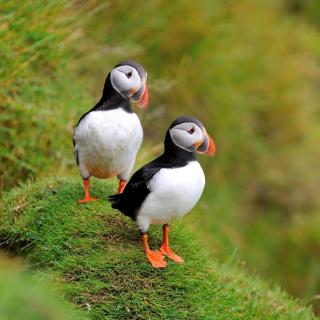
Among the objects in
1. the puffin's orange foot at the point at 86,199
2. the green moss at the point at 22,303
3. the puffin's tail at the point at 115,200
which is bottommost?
the puffin's orange foot at the point at 86,199

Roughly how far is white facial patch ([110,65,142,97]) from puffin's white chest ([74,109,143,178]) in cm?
9

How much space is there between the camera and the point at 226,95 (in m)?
7.68

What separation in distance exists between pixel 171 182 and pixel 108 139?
42 cm

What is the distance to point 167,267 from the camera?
367 centimetres

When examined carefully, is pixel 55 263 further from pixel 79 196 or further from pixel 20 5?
pixel 20 5

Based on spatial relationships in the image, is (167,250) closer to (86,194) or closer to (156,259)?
(156,259)

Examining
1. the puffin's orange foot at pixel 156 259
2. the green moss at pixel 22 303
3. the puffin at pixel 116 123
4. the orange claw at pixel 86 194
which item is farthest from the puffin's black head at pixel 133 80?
the green moss at pixel 22 303

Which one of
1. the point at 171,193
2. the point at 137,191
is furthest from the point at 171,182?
the point at 137,191

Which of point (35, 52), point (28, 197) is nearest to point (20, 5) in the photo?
point (35, 52)

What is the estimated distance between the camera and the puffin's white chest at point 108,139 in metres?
3.68

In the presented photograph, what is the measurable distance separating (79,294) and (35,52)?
2163 mm

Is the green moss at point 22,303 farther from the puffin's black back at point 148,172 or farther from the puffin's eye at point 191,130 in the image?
the puffin's eye at point 191,130

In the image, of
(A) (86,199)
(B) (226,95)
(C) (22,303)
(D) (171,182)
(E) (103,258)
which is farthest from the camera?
(B) (226,95)

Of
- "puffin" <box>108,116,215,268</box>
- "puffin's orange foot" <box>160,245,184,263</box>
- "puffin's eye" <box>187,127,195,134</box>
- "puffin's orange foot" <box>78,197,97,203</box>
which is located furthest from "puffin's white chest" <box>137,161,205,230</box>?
"puffin's orange foot" <box>78,197,97,203</box>
